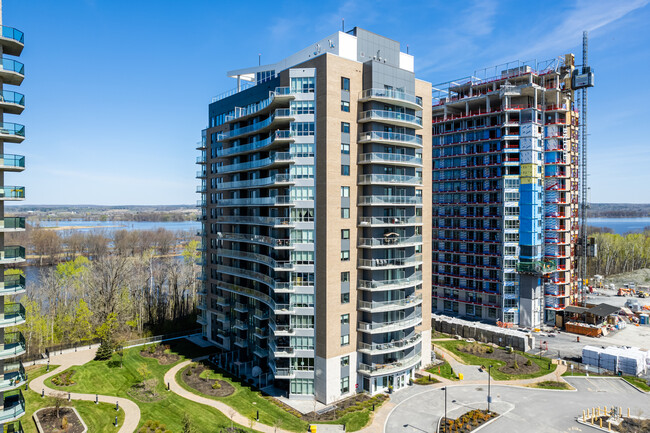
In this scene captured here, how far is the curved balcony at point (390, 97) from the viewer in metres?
49.5

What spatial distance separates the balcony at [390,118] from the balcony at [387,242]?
1432 centimetres

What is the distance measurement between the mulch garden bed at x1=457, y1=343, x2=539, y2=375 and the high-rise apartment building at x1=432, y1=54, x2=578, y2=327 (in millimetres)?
15528

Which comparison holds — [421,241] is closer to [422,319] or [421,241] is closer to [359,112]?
[422,319]

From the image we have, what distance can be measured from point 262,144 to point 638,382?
191ft

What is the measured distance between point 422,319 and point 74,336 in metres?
58.9

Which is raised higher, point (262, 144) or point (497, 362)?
point (262, 144)

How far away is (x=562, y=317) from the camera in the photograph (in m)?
79.5

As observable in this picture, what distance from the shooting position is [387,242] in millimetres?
51344

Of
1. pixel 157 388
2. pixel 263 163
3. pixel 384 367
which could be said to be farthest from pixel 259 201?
pixel 157 388

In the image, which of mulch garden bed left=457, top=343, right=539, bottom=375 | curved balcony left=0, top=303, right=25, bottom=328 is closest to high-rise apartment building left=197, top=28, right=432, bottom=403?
mulch garden bed left=457, top=343, right=539, bottom=375

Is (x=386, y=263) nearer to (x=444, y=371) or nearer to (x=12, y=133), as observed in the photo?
(x=444, y=371)

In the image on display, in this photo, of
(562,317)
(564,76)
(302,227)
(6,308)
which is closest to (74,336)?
(6,308)

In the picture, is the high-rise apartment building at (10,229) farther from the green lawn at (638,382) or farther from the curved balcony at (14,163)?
the green lawn at (638,382)

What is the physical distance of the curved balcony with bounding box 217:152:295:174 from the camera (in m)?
49.9
